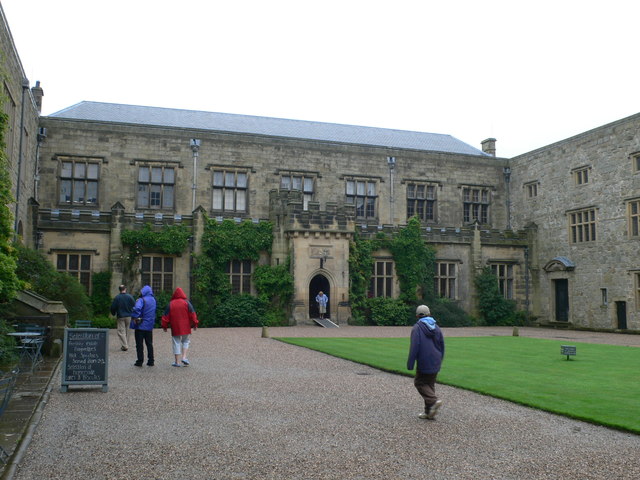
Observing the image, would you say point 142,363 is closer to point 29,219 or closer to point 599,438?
point 599,438

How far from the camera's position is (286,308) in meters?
28.1

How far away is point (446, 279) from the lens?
3200cm

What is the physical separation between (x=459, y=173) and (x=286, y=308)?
13410 millimetres

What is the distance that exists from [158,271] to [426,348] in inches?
811

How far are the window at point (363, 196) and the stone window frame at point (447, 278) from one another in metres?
4.54

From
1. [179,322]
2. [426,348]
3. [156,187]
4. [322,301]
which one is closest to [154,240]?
[156,187]

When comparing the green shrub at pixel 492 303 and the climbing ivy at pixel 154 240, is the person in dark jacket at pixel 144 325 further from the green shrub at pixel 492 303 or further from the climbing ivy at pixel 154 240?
the green shrub at pixel 492 303

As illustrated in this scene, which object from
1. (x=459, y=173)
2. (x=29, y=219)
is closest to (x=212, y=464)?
(x=29, y=219)

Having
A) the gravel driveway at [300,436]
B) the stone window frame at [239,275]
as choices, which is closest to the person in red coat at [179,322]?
the gravel driveway at [300,436]

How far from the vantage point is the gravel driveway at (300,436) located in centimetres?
602

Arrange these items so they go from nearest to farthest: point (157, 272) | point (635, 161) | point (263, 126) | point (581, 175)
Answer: point (635, 161) → point (157, 272) → point (581, 175) → point (263, 126)

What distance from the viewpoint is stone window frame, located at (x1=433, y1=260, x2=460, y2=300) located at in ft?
104

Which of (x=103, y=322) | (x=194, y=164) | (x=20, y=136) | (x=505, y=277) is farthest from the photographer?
(x=505, y=277)

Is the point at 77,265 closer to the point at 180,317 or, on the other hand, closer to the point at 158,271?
the point at 158,271
